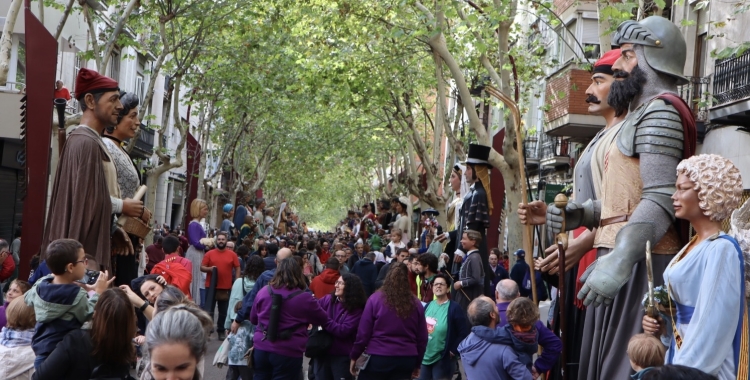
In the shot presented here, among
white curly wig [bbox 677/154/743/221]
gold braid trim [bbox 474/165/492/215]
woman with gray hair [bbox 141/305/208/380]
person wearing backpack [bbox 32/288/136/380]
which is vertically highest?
gold braid trim [bbox 474/165/492/215]

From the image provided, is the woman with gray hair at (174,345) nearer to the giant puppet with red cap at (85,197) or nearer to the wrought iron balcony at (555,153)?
the giant puppet with red cap at (85,197)

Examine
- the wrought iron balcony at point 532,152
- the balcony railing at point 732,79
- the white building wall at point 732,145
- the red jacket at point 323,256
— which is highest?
the balcony railing at point 732,79

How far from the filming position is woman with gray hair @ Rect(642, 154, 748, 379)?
3963 millimetres

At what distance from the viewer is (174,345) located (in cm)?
393

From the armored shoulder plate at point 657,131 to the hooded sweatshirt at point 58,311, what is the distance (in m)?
3.04

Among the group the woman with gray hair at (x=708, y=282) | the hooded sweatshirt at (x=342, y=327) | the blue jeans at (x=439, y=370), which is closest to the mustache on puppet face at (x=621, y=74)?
the woman with gray hair at (x=708, y=282)

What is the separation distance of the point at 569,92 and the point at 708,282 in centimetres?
2078

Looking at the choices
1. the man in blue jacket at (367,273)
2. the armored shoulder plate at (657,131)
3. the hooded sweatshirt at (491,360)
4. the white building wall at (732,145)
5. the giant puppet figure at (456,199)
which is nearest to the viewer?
the armored shoulder plate at (657,131)

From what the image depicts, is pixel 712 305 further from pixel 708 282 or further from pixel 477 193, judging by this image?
pixel 477 193

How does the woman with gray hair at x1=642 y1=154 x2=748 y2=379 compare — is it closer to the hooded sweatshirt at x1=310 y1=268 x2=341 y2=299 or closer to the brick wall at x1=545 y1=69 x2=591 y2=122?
the hooded sweatshirt at x1=310 y1=268 x2=341 y2=299

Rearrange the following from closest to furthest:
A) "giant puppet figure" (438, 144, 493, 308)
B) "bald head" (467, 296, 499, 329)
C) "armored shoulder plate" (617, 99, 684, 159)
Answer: "armored shoulder plate" (617, 99, 684, 159) < "bald head" (467, 296, 499, 329) < "giant puppet figure" (438, 144, 493, 308)

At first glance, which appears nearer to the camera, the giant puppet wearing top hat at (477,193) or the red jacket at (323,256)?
the giant puppet wearing top hat at (477,193)

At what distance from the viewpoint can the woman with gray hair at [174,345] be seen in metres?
3.90

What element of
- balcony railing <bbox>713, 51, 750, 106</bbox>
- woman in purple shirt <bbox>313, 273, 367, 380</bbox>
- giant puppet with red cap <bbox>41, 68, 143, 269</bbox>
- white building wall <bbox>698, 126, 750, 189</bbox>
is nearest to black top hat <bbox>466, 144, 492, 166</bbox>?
woman in purple shirt <bbox>313, 273, 367, 380</bbox>
